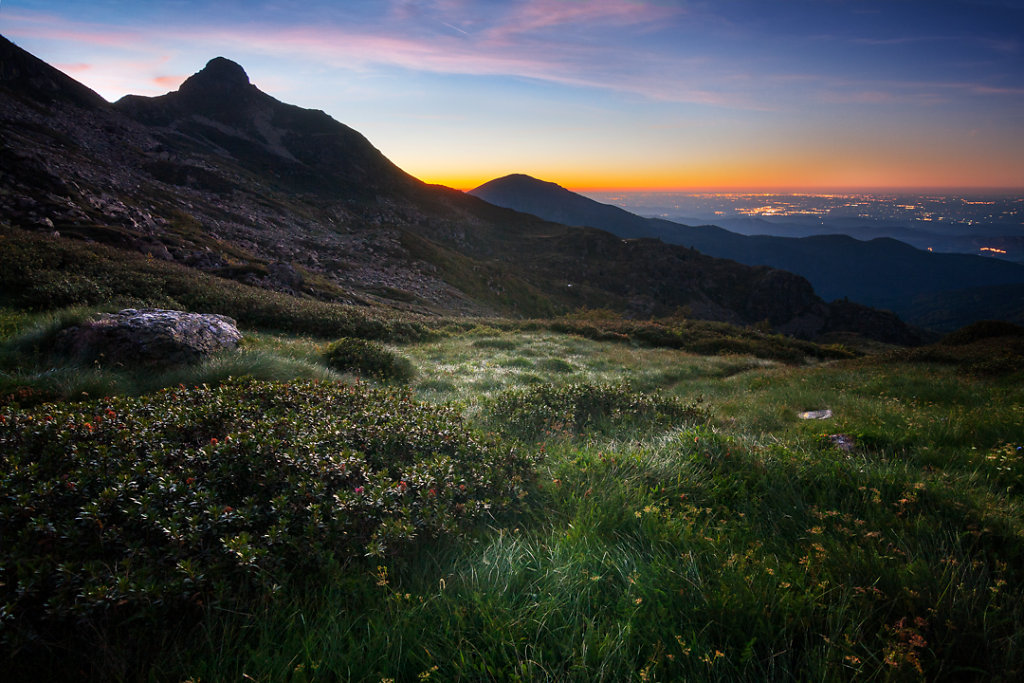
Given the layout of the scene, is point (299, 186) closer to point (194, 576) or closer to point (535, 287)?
point (535, 287)

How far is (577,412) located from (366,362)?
6150 mm

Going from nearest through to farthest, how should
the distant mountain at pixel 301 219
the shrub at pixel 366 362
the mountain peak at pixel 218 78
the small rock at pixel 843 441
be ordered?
the small rock at pixel 843 441 < the shrub at pixel 366 362 < the distant mountain at pixel 301 219 < the mountain peak at pixel 218 78

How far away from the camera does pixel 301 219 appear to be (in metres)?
75.2

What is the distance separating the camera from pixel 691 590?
2504mm

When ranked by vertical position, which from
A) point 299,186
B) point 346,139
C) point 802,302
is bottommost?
point 802,302

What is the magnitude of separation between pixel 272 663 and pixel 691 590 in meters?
2.19

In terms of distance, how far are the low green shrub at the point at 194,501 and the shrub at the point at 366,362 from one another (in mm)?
6179

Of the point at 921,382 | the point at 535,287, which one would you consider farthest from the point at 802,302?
the point at 921,382

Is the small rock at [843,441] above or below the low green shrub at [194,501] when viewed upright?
below

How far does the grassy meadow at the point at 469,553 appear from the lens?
210 cm

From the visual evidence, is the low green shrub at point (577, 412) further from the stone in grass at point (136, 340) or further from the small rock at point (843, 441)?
the stone in grass at point (136, 340)

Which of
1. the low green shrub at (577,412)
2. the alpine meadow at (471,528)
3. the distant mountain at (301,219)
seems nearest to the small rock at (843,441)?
the alpine meadow at (471,528)

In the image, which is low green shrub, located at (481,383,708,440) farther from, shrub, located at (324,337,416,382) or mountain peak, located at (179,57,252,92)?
mountain peak, located at (179,57,252,92)

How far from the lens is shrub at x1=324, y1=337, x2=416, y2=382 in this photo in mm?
10734
